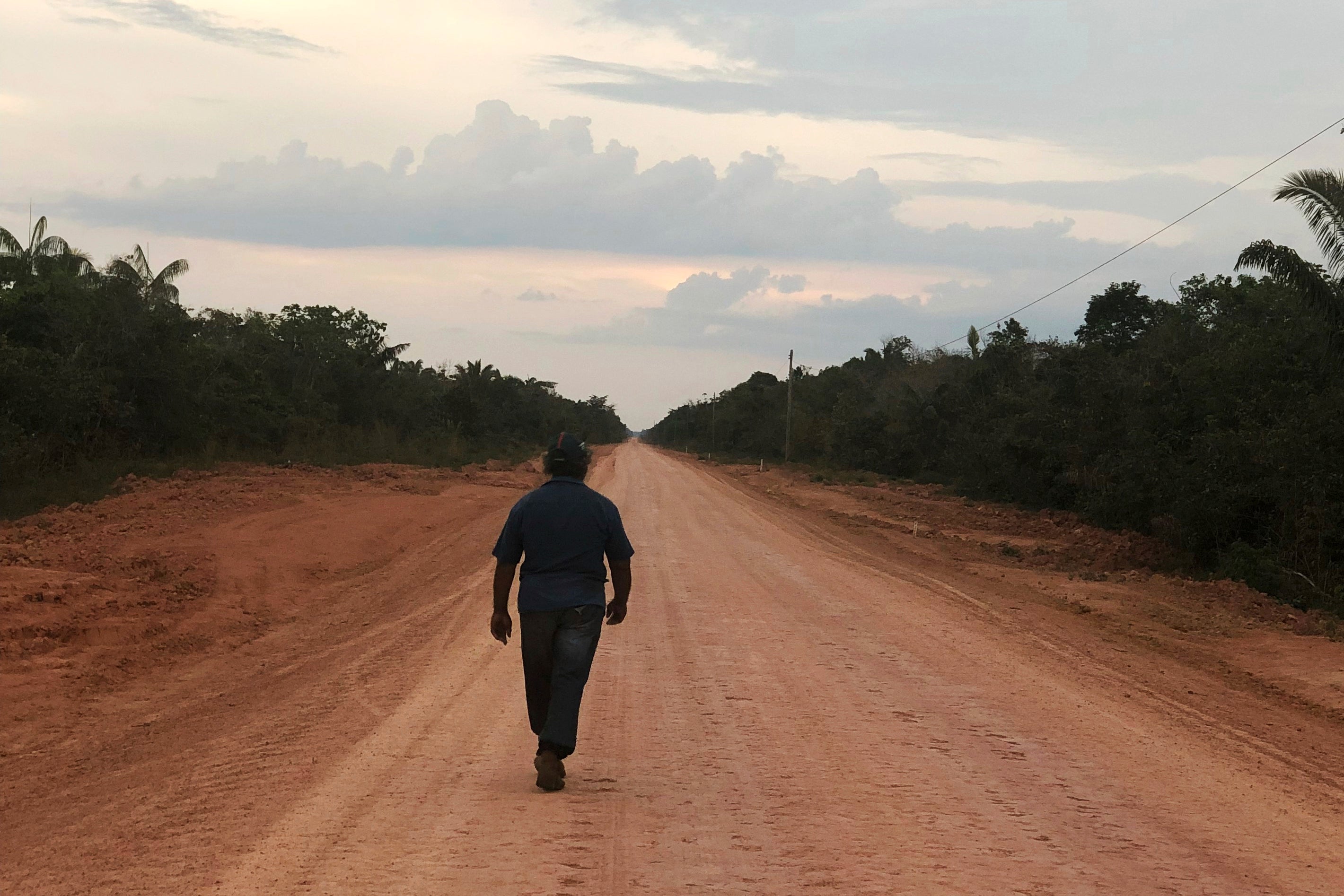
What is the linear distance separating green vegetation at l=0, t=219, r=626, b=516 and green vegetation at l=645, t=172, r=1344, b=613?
68.3 ft

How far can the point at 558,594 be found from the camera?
569cm

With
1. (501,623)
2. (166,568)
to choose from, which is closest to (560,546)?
(501,623)

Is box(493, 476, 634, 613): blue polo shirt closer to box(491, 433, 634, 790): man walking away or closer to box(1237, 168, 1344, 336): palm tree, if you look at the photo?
box(491, 433, 634, 790): man walking away

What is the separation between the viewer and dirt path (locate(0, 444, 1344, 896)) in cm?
468

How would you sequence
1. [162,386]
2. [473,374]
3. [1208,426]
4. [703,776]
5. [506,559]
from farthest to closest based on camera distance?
[473,374] → [162,386] → [1208,426] → [703,776] → [506,559]

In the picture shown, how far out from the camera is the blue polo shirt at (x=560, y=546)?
5707mm

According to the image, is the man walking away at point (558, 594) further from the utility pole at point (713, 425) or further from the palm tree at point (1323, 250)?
the utility pole at point (713, 425)

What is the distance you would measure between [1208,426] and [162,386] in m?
25.3

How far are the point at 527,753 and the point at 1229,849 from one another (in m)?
3.70

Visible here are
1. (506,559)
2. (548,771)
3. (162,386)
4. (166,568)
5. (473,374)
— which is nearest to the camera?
(548,771)

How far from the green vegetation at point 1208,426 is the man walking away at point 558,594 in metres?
13.0

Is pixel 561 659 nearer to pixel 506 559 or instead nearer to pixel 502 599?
pixel 502 599

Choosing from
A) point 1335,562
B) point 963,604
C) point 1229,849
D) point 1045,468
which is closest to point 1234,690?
point 963,604

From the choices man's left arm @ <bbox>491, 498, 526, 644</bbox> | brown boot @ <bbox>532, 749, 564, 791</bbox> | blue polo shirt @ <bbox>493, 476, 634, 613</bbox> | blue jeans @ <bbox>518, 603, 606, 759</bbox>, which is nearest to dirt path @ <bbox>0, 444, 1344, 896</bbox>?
brown boot @ <bbox>532, 749, 564, 791</bbox>
